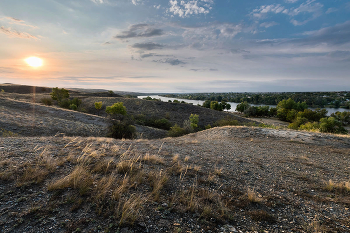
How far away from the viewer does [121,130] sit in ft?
62.3

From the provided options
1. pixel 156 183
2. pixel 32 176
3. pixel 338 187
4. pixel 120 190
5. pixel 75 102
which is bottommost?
pixel 338 187

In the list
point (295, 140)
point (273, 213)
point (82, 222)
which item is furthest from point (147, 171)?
point (295, 140)

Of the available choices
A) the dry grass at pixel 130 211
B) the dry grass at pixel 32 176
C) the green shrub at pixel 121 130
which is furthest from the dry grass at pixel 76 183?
the green shrub at pixel 121 130

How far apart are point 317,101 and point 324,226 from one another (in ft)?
537

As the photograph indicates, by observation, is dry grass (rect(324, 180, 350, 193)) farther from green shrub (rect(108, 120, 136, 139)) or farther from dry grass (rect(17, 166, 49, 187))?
green shrub (rect(108, 120, 136, 139))

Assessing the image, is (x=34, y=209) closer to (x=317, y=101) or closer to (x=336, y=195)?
(x=336, y=195)

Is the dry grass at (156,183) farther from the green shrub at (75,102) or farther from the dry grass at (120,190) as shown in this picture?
the green shrub at (75,102)

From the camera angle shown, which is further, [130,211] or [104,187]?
[104,187]

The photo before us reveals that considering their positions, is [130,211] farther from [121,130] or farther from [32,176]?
[121,130]

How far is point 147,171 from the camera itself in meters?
5.38

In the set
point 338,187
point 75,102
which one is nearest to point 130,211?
point 338,187

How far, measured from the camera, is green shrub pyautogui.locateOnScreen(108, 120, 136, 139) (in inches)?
734

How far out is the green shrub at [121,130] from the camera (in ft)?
61.2

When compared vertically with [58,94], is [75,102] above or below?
below
